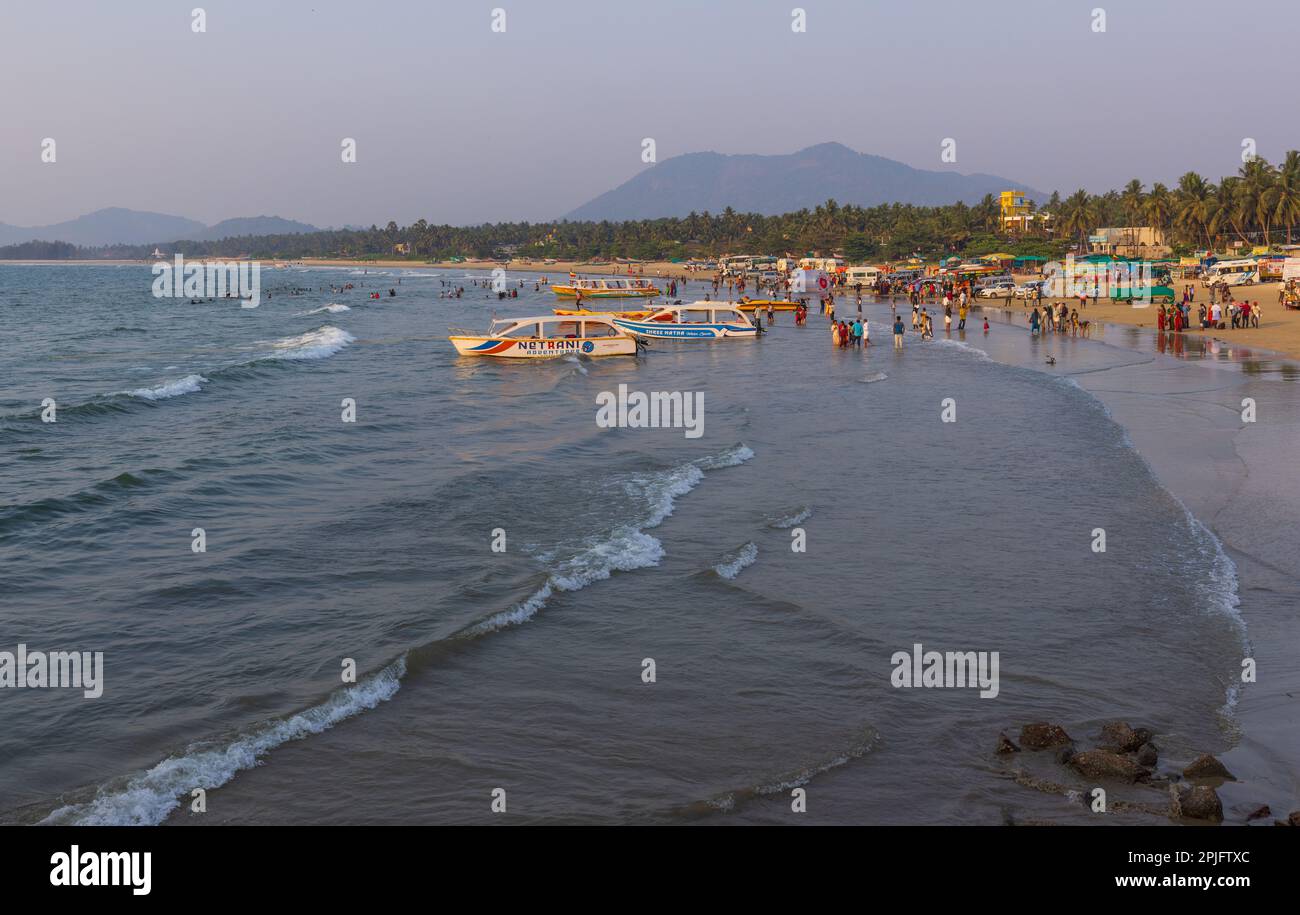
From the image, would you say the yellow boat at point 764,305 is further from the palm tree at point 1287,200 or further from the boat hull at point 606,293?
the palm tree at point 1287,200

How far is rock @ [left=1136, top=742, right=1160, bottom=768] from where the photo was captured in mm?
9211

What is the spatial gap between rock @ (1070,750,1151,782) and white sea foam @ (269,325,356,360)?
41252 mm

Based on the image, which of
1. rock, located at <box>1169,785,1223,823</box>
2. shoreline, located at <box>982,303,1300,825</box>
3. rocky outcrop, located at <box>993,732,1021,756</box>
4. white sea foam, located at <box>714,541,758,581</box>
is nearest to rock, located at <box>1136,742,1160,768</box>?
shoreline, located at <box>982,303,1300,825</box>

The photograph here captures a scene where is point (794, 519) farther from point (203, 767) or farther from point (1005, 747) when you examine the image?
point (203, 767)

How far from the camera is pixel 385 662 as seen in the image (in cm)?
1178

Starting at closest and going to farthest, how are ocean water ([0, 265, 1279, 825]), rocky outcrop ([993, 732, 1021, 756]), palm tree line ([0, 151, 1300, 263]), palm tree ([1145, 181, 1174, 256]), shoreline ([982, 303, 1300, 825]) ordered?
1. ocean water ([0, 265, 1279, 825])
2. shoreline ([982, 303, 1300, 825])
3. rocky outcrop ([993, 732, 1021, 756])
4. palm tree line ([0, 151, 1300, 263])
5. palm tree ([1145, 181, 1174, 256])

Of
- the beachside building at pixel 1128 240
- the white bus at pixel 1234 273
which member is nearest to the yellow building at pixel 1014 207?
the beachside building at pixel 1128 240

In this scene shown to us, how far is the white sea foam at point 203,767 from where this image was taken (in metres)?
8.52

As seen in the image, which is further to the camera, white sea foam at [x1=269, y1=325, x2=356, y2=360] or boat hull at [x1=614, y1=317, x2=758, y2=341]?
boat hull at [x1=614, y1=317, x2=758, y2=341]

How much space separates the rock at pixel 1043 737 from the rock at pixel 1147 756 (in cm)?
59

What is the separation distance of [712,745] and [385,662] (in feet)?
12.7

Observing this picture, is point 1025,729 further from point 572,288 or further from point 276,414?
point 572,288

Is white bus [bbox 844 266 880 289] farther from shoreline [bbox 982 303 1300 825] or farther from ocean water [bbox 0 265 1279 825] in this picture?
ocean water [bbox 0 265 1279 825]
